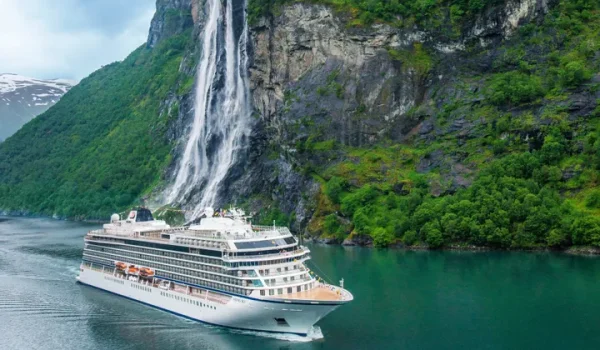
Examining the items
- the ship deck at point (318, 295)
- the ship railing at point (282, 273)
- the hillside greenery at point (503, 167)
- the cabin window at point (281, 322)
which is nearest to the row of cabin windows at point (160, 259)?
the ship railing at point (282, 273)

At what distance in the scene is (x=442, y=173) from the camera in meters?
87.3

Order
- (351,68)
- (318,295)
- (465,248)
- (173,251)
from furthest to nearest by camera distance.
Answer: (351,68)
(465,248)
(173,251)
(318,295)

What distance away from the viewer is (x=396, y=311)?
44969mm

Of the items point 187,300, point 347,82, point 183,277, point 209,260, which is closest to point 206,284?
point 209,260

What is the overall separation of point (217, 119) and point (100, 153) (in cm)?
6056

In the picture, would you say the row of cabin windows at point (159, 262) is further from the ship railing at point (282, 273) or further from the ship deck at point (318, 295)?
the ship deck at point (318, 295)

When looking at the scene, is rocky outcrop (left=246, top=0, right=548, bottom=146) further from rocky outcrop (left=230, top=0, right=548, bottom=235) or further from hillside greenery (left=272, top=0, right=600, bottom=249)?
hillside greenery (left=272, top=0, right=600, bottom=249)

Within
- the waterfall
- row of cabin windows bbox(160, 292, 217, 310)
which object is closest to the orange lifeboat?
row of cabin windows bbox(160, 292, 217, 310)

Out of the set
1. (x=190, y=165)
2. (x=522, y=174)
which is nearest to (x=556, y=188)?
(x=522, y=174)

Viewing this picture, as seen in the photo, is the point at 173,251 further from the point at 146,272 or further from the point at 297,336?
the point at 297,336

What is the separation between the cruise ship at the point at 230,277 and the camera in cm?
3916

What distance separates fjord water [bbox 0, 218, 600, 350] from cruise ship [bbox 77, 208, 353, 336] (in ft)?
3.53

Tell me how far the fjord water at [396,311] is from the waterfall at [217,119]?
4759 cm

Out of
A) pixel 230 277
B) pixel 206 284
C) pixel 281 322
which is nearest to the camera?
pixel 281 322
